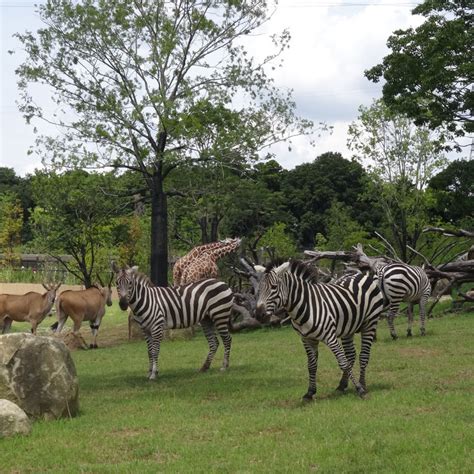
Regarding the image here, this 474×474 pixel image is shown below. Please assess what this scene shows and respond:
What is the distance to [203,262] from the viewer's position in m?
19.4

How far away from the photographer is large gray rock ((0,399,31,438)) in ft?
26.0

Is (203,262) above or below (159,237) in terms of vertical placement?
below

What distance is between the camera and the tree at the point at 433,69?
22688 mm

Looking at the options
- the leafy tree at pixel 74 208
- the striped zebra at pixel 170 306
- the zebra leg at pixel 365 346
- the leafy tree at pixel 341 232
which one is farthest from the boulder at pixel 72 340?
the leafy tree at pixel 341 232

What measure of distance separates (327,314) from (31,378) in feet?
12.0

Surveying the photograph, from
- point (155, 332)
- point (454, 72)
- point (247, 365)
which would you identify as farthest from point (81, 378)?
point (454, 72)

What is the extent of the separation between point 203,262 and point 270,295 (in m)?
10.3

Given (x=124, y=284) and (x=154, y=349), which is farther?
(x=154, y=349)

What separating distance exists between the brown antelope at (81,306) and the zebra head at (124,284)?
7.11 meters

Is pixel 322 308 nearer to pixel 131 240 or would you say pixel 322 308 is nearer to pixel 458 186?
pixel 458 186

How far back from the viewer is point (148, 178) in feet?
Result: 78.2

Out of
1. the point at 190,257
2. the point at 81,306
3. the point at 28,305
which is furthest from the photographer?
the point at 28,305

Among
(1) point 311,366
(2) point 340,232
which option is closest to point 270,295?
(1) point 311,366

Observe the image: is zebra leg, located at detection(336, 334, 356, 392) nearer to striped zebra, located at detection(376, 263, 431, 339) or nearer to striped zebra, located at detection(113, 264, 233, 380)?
striped zebra, located at detection(113, 264, 233, 380)
